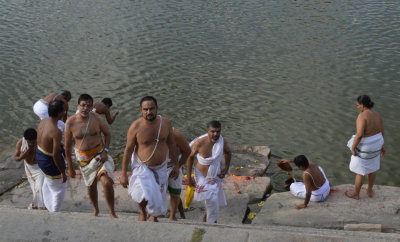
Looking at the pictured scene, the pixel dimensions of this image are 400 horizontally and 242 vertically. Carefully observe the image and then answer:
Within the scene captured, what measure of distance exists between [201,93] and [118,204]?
5386mm

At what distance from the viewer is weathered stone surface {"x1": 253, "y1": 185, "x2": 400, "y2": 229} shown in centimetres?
611

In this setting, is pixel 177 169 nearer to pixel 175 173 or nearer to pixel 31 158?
pixel 175 173

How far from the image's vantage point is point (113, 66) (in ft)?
43.7

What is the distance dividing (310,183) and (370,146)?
3.43ft

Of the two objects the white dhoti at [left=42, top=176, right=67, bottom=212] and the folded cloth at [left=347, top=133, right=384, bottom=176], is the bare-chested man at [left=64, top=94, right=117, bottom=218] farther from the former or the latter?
the folded cloth at [left=347, top=133, right=384, bottom=176]

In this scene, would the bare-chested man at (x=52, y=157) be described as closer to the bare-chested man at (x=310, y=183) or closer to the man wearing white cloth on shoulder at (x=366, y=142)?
the bare-chested man at (x=310, y=183)

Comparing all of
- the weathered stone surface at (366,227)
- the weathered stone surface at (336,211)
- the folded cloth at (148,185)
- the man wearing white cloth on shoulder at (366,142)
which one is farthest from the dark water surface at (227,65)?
the folded cloth at (148,185)

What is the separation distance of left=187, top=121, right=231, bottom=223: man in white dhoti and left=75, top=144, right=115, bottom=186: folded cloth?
1110mm

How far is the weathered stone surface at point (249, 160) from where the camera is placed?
26.5 ft

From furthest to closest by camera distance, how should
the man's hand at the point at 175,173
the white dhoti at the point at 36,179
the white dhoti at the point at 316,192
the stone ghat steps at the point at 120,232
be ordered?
the white dhoti at the point at 316,192
the white dhoti at the point at 36,179
the man's hand at the point at 175,173
the stone ghat steps at the point at 120,232

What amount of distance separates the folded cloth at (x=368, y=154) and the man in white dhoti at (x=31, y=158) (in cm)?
469

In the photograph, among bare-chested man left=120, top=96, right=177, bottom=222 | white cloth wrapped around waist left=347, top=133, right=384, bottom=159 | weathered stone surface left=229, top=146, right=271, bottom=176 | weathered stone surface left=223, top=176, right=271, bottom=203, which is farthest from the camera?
weathered stone surface left=229, top=146, right=271, bottom=176

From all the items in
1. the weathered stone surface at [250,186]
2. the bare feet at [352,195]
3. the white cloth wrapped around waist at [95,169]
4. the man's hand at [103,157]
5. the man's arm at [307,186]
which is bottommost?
the weathered stone surface at [250,186]

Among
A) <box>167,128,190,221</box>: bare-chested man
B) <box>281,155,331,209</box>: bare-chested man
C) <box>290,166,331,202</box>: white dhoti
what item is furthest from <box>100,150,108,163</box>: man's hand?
<box>290,166,331,202</box>: white dhoti
